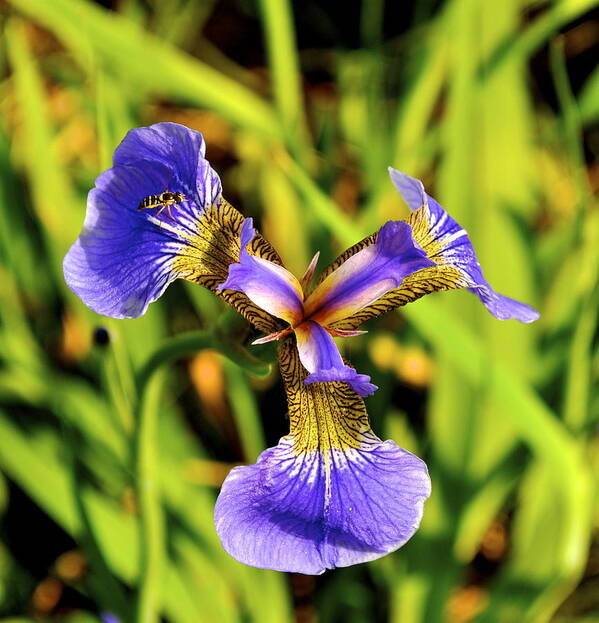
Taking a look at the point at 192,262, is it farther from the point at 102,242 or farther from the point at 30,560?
the point at 30,560

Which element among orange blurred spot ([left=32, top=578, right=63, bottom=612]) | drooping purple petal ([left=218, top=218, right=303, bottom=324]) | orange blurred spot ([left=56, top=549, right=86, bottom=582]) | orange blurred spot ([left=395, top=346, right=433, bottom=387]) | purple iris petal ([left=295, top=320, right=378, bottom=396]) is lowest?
orange blurred spot ([left=32, top=578, right=63, bottom=612])

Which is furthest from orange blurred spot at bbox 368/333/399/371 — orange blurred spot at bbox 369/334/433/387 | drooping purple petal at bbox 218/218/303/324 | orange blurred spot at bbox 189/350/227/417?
drooping purple petal at bbox 218/218/303/324

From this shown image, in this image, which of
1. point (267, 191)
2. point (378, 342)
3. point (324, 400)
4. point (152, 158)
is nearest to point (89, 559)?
point (324, 400)

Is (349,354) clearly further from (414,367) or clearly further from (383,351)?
(414,367)

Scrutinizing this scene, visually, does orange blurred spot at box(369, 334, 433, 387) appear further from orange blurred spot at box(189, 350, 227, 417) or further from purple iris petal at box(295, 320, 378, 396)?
purple iris petal at box(295, 320, 378, 396)

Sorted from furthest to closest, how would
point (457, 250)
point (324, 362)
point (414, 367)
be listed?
point (414, 367) → point (457, 250) → point (324, 362)

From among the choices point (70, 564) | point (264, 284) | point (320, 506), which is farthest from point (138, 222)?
point (70, 564)
